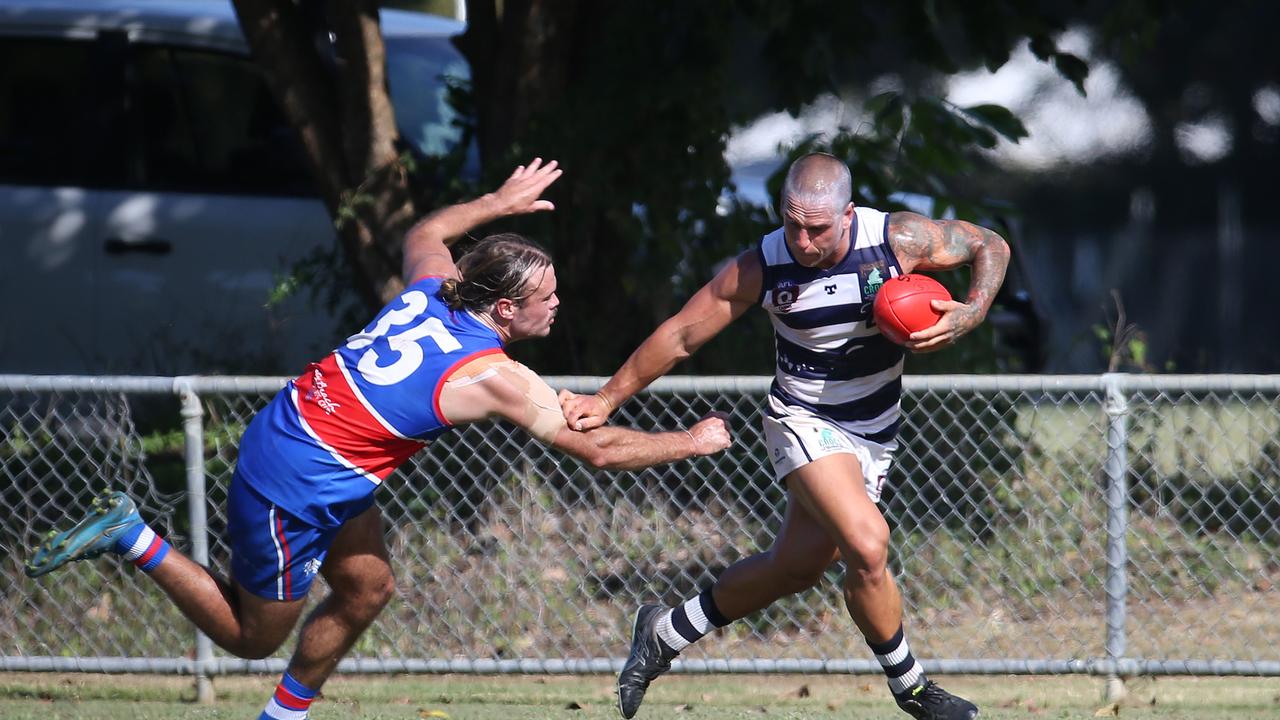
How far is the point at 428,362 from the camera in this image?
441cm

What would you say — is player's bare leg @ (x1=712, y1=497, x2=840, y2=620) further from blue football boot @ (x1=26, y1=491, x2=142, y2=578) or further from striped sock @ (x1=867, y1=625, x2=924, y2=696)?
blue football boot @ (x1=26, y1=491, x2=142, y2=578)

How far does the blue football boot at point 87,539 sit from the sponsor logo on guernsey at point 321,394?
79 centimetres

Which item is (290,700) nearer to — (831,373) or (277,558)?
(277,558)

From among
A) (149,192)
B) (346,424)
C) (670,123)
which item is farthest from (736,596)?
(149,192)

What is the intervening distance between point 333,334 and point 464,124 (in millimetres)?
1323

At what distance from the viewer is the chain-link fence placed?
226 inches

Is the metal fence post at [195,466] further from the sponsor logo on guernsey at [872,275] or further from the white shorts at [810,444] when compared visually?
the sponsor logo on guernsey at [872,275]

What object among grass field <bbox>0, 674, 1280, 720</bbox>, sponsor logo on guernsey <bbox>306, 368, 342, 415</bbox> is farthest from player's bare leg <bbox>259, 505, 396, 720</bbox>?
grass field <bbox>0, 674, 1280, 720</bbox>

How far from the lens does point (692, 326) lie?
→ 16.7 feet

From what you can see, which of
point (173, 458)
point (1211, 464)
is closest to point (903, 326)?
point (1211, 464)

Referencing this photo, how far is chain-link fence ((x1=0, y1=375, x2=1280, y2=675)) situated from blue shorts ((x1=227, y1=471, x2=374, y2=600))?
3.56 ft

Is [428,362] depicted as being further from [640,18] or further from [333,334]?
[333,334]

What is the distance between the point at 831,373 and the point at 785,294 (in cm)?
33

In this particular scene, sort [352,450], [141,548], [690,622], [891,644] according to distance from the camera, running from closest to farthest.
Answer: [352,450]
[141,548]
[891,644]
[690,622]
